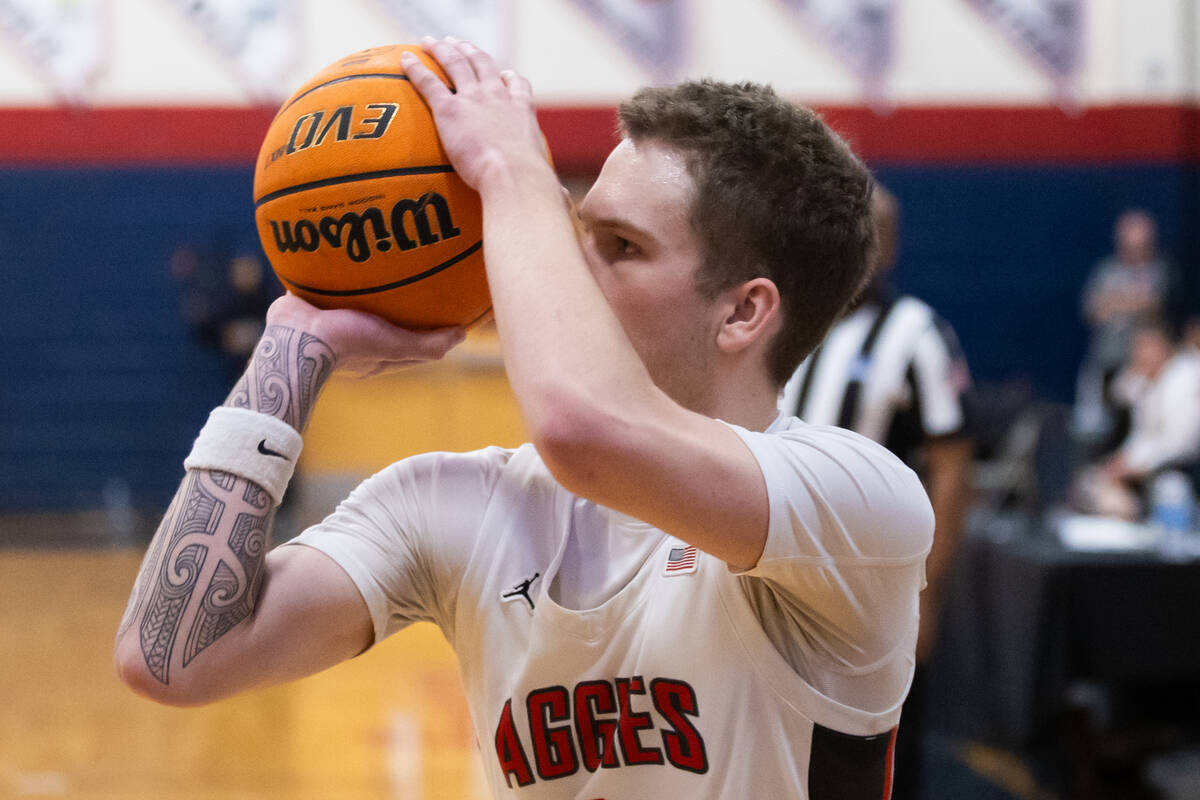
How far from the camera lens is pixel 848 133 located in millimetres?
10070

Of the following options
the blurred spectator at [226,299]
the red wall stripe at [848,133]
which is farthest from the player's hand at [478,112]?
the red wall stripe at [848,133]

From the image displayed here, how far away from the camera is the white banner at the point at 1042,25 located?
10547 mm

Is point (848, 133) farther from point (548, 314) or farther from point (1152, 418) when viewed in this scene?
point (548, 314)

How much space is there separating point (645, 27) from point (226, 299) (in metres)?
4.22

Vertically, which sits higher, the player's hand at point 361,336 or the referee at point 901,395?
the player's hand at point 361,336

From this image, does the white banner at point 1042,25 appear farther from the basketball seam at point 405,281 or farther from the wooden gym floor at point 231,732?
the basketball seam at point 405,281

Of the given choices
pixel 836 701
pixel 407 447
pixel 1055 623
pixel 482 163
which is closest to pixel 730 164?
pixel 482 163

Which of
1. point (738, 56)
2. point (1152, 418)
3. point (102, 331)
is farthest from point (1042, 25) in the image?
point (102, 331)

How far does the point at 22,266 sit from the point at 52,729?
237 inches

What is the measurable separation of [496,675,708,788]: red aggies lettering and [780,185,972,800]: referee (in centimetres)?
185

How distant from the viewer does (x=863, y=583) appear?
1332 mm

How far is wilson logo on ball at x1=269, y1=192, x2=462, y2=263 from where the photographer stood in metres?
1.51

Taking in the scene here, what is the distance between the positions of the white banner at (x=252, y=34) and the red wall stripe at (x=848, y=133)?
333 millimetres

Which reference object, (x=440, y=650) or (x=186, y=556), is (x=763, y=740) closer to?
(x=186, y=556)
